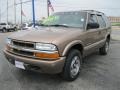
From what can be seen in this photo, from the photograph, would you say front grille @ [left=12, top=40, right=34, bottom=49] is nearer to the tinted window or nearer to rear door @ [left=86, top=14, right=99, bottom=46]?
rear door @ [left=86, top=14, right=99, bottom=46]

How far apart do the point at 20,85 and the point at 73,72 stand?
1308 millimetres

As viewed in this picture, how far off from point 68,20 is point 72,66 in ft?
4.88

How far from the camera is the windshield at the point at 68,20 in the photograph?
16.9ft

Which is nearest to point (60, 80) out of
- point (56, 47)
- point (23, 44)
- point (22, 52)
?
point (56, 47)

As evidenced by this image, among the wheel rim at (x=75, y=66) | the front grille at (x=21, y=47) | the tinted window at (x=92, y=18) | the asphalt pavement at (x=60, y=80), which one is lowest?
the asphalt pavement at (x=60, y=80)

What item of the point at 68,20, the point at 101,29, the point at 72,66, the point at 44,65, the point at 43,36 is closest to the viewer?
the point at 44,65

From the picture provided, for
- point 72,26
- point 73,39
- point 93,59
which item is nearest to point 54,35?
point 73,39

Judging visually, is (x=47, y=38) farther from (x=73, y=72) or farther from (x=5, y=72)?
(x=5, y=72)

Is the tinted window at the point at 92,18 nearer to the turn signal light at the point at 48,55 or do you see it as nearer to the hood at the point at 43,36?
the hood at the point at 43,36

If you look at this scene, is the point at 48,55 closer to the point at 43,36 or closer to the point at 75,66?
the point at 43,36

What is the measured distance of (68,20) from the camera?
536 centimetres

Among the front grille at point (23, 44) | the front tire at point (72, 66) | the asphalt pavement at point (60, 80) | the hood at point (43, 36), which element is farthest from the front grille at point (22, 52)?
the front tire at point (72, 66)

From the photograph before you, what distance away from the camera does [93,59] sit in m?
6.85

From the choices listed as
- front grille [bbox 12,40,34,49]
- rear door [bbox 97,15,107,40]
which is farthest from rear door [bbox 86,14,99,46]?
front grille [bbox 12,40,34,49]
